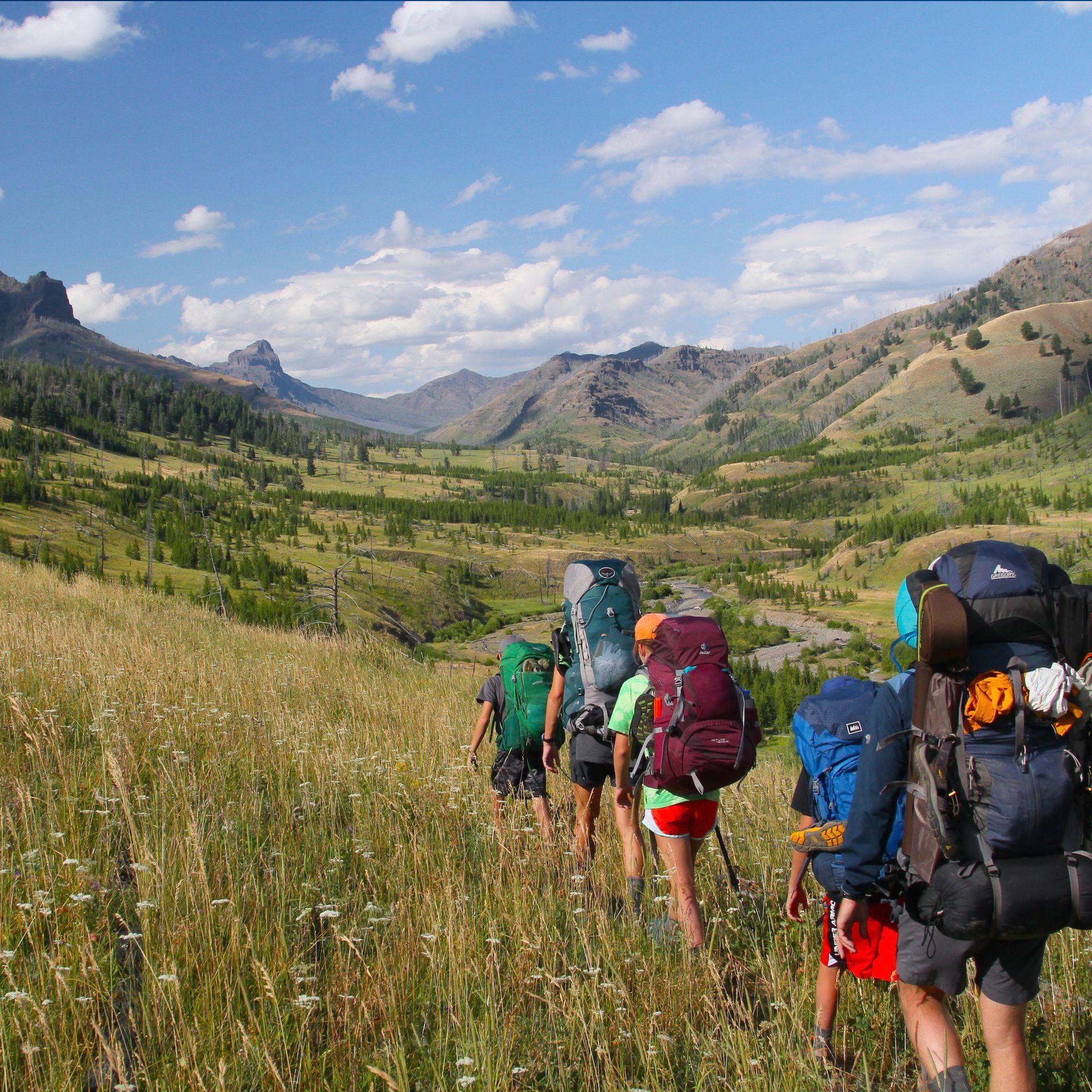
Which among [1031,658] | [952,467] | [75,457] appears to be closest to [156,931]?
[1031,658]

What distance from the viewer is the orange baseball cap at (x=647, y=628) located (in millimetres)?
4980

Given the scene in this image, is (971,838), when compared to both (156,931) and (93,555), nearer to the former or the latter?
(156,931)

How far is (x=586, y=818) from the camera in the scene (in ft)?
19.0

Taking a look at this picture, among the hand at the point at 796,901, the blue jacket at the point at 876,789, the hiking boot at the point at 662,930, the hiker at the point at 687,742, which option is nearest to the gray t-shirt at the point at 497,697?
the hiker at the point at 687,742

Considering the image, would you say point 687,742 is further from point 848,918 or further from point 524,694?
point 524,694

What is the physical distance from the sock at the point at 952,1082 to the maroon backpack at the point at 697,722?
1537 millimetres

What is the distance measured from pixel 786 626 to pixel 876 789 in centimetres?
12196

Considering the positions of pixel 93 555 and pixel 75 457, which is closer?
pixel 93 555

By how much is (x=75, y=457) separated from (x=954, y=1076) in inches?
6035

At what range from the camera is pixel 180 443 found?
607 ft

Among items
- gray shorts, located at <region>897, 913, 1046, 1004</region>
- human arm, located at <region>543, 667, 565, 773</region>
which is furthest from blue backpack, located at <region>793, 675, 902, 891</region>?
human arm, located at <region>543, 667, 565, 773</region>

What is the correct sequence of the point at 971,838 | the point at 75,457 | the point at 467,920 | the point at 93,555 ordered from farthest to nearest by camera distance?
the point at 75,457
the point at 93,555
the point at 467,920
the point at 971,838

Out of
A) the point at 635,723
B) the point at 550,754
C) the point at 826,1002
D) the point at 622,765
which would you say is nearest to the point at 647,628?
the point at 635,723

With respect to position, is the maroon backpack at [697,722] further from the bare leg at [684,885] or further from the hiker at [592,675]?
the hiker at [592,675]
